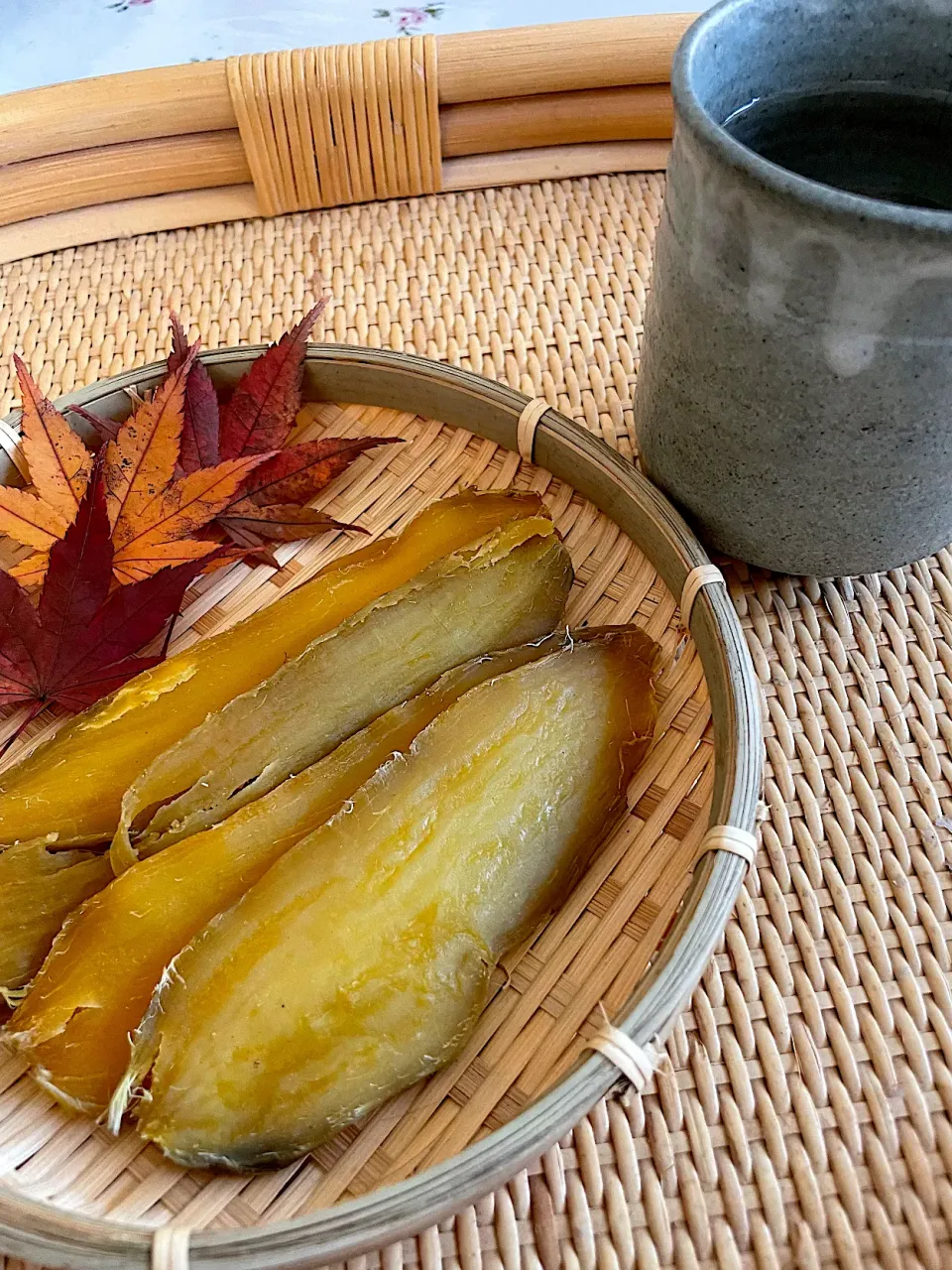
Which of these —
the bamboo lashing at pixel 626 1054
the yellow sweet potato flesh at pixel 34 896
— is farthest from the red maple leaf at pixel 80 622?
the bamboo lashing at pixel 626 1054

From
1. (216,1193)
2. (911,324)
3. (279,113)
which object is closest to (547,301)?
(279,113)

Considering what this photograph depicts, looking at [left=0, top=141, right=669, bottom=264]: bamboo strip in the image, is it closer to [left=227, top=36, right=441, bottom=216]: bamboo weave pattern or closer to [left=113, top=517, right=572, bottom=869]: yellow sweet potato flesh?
[left=227, top=36, right=441, bottom=216]: bamboo weave pattern

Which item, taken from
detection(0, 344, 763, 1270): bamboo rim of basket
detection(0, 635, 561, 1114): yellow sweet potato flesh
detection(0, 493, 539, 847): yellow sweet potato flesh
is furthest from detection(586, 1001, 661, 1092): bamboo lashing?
detection(0, 493, 539, 847): yellow sweet potato flesh

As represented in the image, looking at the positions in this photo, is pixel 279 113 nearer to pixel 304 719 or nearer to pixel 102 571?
pixel 102 571

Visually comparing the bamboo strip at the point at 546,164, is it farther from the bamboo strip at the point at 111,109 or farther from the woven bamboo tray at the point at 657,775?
the bamboo strip at the point at 111,109

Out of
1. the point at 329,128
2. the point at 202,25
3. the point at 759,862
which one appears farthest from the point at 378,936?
the point at 202,25

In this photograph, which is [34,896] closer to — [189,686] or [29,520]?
[189,686]

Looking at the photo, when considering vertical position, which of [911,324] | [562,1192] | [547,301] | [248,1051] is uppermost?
[911,324]
